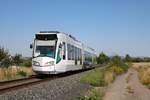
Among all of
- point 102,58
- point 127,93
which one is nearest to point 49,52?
point 127,93

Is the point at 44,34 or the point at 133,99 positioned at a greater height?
the point at 44,34

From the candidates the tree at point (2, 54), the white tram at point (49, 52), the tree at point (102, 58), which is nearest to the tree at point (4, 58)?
the tree at point (2, 54)

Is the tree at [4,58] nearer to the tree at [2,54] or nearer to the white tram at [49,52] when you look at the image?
the tree at [2,54]

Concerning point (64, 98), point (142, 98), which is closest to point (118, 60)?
point (142, 98)

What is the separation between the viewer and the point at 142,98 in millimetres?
19203

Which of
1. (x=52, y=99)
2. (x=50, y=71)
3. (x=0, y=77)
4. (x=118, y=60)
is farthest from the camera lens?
(x=118, y=60)

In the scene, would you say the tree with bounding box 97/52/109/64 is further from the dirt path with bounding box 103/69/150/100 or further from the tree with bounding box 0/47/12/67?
the dirt path with bounding box 103/69/150/100

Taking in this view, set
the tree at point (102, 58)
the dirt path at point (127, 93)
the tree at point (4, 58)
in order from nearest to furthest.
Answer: the dirt path at point (127, 93), the tree at point (4, 58), the tree at point (102, 58)

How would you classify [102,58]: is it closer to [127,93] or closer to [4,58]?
[4,58]

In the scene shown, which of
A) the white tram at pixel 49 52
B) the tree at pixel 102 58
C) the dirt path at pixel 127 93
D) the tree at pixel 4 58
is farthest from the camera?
the tree at pixel 102 58

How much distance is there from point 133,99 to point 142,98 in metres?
0.77

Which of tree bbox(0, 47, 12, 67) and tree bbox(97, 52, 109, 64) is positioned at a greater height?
tree bbox(97, 52, 109, 64)

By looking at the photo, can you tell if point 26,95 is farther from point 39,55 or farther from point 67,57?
point 67,57

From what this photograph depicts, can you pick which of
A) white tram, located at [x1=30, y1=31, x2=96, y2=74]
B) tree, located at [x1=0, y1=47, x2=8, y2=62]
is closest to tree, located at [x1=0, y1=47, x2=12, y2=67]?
tree, located at [x1=0, y1=47, x2=8, y2=62]
